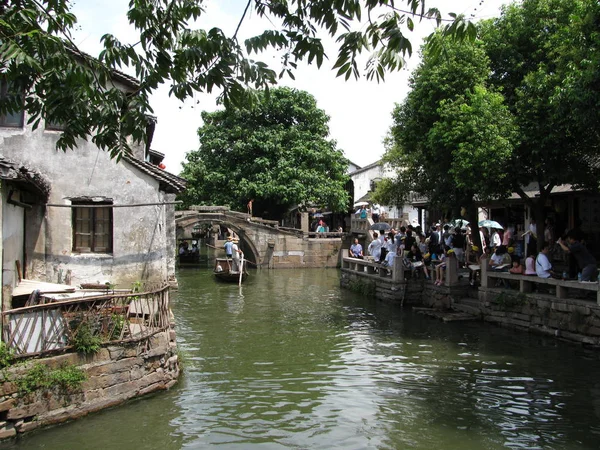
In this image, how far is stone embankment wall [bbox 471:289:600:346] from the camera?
11.6m

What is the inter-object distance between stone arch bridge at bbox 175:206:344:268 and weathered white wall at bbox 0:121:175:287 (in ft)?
53.2

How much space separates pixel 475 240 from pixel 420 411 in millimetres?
11793

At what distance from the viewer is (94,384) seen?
8000 mm

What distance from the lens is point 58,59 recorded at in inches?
192

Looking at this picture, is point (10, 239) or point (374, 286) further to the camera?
point (374, 286)

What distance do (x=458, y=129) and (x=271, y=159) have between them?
1885 centimetres

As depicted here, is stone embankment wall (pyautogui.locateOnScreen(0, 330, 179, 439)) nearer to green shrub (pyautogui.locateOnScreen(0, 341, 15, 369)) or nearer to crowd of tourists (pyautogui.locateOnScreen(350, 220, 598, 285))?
green shrub (pyautogui.locateOnScreen(0, 341, 15, 369))

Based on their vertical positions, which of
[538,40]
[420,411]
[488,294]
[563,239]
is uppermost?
[538,40]

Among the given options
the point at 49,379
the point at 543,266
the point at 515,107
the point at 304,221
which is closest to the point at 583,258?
the point at 543,266

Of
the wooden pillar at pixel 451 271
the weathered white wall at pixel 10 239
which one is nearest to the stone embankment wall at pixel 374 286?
the wooden pillar at pixel 451 271

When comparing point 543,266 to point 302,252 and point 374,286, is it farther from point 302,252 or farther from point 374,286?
point 302,252

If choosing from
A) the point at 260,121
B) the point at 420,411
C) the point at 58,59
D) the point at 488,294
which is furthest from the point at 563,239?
the point at 260,121

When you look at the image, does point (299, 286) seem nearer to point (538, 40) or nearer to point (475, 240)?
point (475, 240)

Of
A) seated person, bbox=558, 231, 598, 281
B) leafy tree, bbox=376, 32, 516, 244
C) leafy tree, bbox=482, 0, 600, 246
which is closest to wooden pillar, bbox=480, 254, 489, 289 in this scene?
leafy tree, bbox=376, 32, 516, 244
